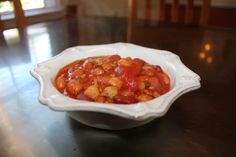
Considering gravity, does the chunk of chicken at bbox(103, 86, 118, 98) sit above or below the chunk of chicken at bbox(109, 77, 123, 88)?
below

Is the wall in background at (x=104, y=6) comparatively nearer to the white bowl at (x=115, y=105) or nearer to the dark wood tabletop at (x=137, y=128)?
the dark wood tabletop at (x=137, y=128)

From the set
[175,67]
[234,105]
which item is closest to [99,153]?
[175,67]

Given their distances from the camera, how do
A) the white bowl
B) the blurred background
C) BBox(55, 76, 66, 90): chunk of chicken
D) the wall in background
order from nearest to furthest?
the white bowl → BBox(55, 76, 66, 90): chunk of chicken → the blurred background → the wall in background

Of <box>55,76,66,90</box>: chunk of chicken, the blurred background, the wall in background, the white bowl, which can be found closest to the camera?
the white bowl

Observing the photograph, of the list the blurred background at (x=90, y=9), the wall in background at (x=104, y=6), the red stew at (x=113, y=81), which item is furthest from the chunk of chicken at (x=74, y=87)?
the wall in background at (x=104, y=6)

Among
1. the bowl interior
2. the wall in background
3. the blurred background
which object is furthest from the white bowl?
the wall in background

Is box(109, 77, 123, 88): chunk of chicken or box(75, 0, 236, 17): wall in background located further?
box(75, 0, 236, 17): wall in background

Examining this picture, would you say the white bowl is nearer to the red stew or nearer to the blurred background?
the red stew

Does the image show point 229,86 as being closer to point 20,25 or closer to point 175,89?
point 175,89
